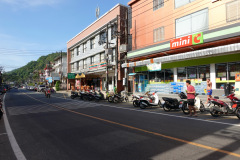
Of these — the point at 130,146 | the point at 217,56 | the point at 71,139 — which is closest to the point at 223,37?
the point at 217,56

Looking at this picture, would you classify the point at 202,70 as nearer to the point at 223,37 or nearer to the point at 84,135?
the point at 223,37

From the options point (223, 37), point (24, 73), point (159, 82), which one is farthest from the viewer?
point (24, 73)

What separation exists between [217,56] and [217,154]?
11.9 m

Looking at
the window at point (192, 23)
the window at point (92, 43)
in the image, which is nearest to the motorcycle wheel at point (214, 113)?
the window at point (192, 23)

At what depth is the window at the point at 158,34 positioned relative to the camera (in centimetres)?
1855

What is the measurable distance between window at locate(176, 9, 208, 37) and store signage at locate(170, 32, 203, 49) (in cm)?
138

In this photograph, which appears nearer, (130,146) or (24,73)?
(130,146)

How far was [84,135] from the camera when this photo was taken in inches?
221

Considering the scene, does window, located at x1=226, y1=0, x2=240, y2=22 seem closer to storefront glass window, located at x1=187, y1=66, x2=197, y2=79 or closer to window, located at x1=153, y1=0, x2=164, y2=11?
storefront glass window, located at x1=187, y1=66, x2=197, y2=79

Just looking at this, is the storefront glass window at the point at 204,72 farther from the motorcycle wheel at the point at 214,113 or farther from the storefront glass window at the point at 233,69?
the motorcycle wheel at the point at 214,113

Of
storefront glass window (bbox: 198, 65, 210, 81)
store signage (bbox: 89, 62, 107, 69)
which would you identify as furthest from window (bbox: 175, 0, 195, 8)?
store signage (bbox: 89, 62, 107, 69)

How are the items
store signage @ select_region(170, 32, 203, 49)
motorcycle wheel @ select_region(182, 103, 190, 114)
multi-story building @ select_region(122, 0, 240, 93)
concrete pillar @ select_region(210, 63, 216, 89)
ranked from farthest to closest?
1. concrete pillar @ select_region(210, 63, 216, 89)
2. store signage @ select_region(170, 32, 203, 49)
3. multi-story building @ select_region(122, 0, 240, 93)
4. motorcycle wheel @ select_region(182, 103, 190, 114)

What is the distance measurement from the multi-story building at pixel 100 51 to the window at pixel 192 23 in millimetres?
7248

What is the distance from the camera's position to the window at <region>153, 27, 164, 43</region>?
1855 centimetres
